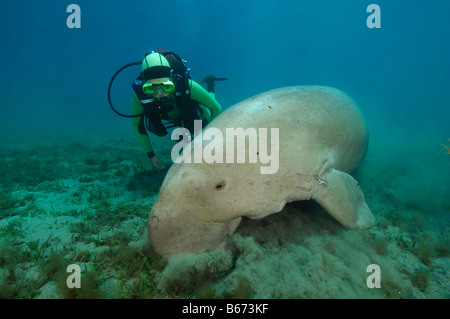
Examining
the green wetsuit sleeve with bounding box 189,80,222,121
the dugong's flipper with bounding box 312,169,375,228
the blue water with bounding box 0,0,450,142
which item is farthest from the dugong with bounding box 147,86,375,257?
the blue water with bounding box 0,0,450,142

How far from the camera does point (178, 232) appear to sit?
213 centimetres

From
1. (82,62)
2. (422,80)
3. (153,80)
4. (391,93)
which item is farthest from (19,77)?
(422,80)

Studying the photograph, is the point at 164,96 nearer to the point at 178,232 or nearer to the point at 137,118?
the point at 137,118

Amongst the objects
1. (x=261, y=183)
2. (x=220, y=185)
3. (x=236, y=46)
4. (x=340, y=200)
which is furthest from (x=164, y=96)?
(x=236, y=46)

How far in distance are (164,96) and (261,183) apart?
306cm

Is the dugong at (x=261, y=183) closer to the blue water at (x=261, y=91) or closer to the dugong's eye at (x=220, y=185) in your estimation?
the dugong's eye at (x=220, y=185)

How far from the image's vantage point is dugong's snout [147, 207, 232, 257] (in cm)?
210

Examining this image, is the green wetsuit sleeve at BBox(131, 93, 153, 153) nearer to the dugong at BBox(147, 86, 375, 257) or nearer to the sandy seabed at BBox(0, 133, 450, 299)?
the sandy seabed at BBox(0, 133, 450, 299)

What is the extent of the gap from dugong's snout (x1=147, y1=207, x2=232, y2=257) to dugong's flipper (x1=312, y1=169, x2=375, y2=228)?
4.20ft

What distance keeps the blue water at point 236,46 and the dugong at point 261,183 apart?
2938 inches

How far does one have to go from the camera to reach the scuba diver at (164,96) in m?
4.21

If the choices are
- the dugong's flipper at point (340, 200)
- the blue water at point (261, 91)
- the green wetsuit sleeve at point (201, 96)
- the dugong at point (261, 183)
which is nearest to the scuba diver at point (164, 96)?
the green wetsuit sleeve at point (201, 96)
